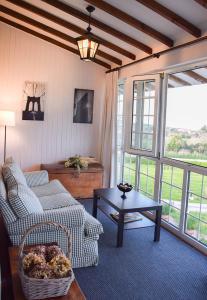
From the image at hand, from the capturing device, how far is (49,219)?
9.11 feet

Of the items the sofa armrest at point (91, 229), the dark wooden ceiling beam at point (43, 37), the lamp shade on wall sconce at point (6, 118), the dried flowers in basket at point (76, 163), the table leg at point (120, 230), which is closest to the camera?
the sofa armrest at point (91, 229)

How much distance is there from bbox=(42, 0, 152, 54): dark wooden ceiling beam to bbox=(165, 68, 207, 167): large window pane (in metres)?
0.63

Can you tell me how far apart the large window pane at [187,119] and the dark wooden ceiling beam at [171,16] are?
1.67 feet

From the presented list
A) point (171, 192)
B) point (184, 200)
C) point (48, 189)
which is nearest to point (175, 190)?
point (171, 192)

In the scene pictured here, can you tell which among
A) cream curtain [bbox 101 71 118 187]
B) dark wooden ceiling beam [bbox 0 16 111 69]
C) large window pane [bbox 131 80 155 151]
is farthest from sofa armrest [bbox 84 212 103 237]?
dark wooden ceiling beam [bbox 0 16 111 69]

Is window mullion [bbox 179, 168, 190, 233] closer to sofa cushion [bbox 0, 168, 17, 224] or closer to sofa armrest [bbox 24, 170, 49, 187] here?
sofa armrest [bbox 24, 170, 49, 187]

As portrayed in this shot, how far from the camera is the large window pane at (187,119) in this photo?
3709 mm

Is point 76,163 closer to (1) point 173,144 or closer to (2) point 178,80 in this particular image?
(1) point 173,144

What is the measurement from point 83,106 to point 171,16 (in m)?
2.84

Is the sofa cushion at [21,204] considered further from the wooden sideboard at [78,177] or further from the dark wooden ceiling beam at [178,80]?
the dark wooden ceiling beam at [178,80]

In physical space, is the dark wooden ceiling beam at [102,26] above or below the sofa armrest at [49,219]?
above

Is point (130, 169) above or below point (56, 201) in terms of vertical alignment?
above

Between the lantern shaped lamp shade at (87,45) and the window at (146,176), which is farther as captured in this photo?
the window at (146,176)

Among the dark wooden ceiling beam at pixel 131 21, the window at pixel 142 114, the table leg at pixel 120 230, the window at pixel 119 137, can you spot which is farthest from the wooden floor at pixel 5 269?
the dark wooden ceiling beam at pixel 131 21
